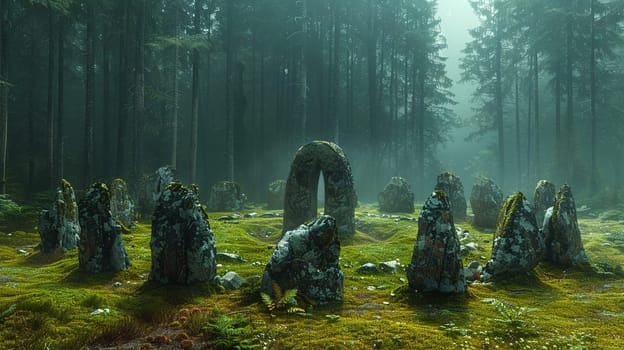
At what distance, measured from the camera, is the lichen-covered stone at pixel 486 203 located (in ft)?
64.2

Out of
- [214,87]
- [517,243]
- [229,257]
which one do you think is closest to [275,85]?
[214,87]

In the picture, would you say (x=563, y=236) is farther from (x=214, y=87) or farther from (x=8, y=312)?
(x=214, y=87)

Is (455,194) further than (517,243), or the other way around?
(455,194)

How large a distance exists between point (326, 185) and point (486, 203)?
804 centimetres

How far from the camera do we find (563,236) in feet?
35.4

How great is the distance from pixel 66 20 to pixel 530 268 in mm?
29028

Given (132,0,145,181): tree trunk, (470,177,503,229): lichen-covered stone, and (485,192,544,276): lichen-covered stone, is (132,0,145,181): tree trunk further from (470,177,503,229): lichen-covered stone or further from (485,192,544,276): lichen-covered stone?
(485,192,544,276): lichen-covered stone

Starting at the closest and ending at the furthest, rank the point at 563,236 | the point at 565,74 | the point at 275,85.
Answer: the point at 563,236 → the point at 565,74 → the point at 275,85

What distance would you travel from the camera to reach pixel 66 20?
89.8 ft

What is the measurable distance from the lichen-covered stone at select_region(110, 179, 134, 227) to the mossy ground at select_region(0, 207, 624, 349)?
5943 mm

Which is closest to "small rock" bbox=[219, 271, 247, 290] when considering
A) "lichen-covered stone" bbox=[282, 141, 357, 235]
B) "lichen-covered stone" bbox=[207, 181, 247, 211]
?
"lichen-covered stone" bbox=[282, 141, 357, 235]

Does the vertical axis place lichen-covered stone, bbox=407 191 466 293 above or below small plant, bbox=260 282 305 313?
above

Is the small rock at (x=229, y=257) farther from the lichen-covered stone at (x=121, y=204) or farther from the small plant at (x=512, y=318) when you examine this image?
the lichen-covered stone at (x=121, y=204)

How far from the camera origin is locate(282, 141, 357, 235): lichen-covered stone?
52.6ft
